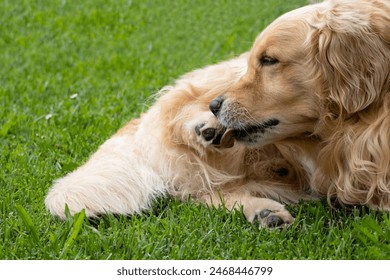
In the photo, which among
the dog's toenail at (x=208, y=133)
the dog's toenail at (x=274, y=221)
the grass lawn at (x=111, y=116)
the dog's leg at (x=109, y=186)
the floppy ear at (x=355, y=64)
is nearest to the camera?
the grass lawn at (x=111, y=116)

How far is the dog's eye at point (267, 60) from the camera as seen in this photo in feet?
12.5

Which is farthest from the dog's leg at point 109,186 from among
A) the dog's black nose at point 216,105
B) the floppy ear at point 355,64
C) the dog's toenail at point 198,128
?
the floppy ear at point 355,64

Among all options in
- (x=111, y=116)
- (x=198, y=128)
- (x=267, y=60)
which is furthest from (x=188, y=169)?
(x=111, y=116)

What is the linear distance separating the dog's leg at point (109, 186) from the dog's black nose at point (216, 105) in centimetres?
56

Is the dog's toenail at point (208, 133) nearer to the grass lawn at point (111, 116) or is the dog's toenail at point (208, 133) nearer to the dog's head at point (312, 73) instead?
the dog's head at point (312, 73)

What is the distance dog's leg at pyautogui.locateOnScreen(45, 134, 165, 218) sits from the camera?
3949mm

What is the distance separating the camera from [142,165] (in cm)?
432

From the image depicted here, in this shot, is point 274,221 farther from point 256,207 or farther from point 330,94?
point 330,94

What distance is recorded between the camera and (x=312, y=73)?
372 centimetres

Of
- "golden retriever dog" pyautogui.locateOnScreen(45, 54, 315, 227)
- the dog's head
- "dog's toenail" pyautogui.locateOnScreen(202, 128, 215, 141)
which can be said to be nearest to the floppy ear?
the dog's head

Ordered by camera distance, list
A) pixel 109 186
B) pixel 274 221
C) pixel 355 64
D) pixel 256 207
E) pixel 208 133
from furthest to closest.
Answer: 1. pixel 208 133
2. pixel 109 186
3. pixel 256 207
4. pixel 274 221
5. pixel 355 64

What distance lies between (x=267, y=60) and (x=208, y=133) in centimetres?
57

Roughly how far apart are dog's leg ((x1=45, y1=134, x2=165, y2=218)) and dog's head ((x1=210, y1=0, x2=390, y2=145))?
61 cm

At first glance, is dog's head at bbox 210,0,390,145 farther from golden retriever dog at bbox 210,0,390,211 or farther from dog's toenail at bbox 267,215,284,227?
dog's toenail at bbox 267,215,284,227
